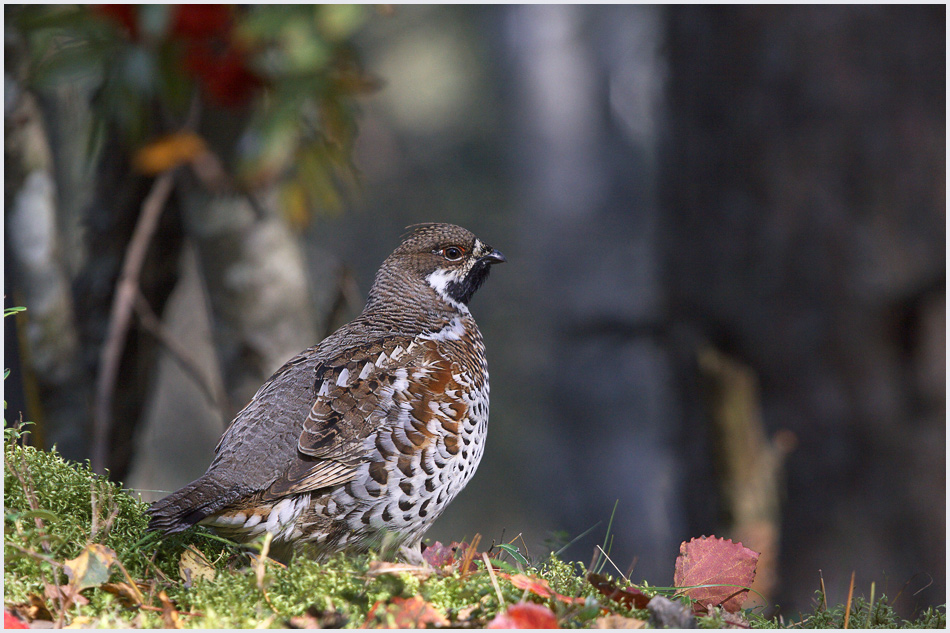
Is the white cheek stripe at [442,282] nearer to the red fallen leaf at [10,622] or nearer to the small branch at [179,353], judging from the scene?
the small branch at [179,353]

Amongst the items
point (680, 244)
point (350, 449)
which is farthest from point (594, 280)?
point (350, 449)

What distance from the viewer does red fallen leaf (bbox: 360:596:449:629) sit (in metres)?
2.06

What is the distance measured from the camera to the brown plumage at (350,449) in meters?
3.05

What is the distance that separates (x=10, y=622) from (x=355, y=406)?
1489 millimetres

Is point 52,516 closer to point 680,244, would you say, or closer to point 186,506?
point 186,506

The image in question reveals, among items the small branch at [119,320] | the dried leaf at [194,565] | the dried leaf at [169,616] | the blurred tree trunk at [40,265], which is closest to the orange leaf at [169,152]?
the small branch at [119,320]

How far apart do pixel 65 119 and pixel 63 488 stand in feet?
10.9

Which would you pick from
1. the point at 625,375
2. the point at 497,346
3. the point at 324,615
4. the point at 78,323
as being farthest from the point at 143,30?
the point at 497,346

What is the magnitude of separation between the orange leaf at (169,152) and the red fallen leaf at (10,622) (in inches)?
112

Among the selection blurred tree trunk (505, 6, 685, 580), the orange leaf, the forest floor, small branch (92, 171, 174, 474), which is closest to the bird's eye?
the orange leaf

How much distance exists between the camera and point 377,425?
10.8ft

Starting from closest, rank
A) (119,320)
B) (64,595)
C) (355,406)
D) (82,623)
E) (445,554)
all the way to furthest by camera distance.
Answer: (82,623) < (64,595) < (445,554) < (355,406) < (119,320)

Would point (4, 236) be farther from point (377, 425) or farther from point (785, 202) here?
point (785, 202)

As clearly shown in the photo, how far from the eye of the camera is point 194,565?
270 cm
